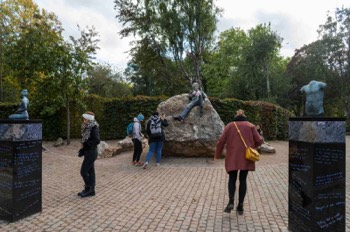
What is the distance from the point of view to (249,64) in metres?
29.3

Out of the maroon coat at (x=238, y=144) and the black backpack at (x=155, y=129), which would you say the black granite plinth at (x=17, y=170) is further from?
the black backpack at (x=155, y=129)

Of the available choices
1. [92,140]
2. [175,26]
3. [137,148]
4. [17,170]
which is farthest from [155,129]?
[175,26]

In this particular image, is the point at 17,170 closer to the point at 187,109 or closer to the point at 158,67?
the point at 187,109

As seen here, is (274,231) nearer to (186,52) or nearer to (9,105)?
(9,105)

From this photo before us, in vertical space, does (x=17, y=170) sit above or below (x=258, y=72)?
below

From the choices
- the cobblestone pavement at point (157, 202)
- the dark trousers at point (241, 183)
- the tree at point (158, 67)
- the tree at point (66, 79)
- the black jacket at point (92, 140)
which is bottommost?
the cobblestone pavement at point (157, 202)

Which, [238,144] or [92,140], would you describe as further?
[92,140]

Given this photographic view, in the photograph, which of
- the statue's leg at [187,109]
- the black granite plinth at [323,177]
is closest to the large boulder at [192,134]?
the statue's leg at [187,109]

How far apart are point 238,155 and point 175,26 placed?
836 inches

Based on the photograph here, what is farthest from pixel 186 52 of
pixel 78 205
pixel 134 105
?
pixel 78 205

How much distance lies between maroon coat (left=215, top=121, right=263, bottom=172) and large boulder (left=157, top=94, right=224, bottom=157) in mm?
6134

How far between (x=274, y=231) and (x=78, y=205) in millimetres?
3645

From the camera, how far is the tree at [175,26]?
24672 millimetres

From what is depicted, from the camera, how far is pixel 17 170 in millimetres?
4859
